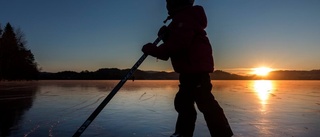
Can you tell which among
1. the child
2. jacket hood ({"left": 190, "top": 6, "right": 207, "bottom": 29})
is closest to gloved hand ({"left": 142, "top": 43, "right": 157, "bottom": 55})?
the child

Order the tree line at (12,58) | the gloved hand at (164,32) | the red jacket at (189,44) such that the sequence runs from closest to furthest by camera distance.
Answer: the red jacket at (189,44) → the gloved hand at (164,32) → the tree line at (12,58)

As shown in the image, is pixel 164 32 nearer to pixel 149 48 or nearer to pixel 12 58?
pixel 149 48

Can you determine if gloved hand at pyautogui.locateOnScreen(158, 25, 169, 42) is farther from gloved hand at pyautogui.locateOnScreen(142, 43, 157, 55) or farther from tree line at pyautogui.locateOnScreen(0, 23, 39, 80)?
tree line at pyautogui.locateOnScreen(0, 23, 39, 80)

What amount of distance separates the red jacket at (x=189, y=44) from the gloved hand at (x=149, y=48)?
0.11 ft

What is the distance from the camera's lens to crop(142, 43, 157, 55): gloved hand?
2.94m

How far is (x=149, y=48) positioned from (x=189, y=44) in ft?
1.31

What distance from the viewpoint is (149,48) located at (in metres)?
2.97

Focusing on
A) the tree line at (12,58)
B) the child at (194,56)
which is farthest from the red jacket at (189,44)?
the tree line at (12,58)

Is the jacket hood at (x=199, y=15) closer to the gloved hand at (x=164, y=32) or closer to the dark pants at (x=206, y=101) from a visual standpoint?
the gloved hand at (x=164, y=32)

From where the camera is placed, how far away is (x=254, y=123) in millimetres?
6195

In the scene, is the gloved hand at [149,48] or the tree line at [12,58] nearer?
the gloved hand at [149,48]

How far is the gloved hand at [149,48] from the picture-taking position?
2.94 m

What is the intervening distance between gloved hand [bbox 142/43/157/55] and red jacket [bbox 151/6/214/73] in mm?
35

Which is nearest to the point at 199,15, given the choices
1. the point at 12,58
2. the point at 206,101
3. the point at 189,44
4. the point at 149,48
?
the point at 189,44
